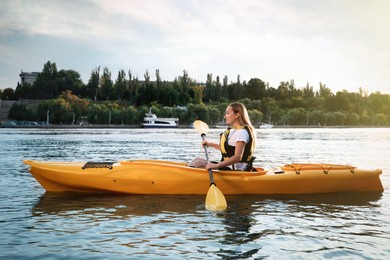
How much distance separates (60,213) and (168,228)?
207 centimetres

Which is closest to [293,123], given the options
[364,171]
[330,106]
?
[330,106]

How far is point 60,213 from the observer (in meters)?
7.24

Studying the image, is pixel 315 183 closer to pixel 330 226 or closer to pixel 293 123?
pixel 330 226

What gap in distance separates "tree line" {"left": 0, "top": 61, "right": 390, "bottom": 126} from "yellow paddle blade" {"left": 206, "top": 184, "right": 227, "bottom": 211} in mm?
85263

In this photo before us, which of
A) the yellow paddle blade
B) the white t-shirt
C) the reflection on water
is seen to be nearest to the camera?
the reflection on water

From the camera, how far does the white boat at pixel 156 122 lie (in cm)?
9581

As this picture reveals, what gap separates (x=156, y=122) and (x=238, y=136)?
295 feet

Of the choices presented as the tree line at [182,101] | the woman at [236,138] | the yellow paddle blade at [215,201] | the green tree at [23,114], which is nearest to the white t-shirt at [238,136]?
the woman at [236,138]

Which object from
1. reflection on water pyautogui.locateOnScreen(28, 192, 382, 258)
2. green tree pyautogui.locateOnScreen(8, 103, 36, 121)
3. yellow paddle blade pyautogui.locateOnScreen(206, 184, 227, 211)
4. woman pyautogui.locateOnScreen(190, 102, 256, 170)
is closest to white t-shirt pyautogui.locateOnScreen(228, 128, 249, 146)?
woman pyautogui.locateOnScreen(190, 102, 256, 170)

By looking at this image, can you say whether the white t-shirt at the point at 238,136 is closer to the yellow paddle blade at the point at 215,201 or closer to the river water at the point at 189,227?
the yellow paddle blade at the point at 215,201

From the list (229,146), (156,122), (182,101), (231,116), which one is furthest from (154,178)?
(182,101)

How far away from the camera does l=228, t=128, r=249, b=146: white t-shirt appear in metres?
7.82

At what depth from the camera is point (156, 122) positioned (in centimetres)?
9725

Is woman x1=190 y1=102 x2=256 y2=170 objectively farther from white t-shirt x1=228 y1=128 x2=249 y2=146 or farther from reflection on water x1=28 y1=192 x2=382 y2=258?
reflection on water x1=28 y1=192 x2=382 y2=258
